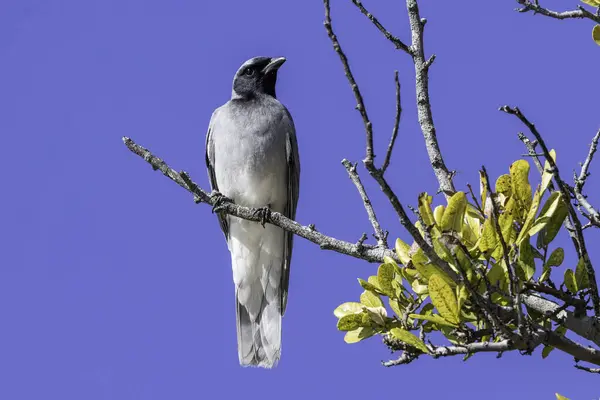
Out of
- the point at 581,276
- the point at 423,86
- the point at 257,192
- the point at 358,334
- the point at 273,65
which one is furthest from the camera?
the point at 273,65

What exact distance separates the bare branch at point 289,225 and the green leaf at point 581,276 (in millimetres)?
740

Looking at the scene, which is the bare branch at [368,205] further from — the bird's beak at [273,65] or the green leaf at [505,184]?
the bird's beak at [273,65]

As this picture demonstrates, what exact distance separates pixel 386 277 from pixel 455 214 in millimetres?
545

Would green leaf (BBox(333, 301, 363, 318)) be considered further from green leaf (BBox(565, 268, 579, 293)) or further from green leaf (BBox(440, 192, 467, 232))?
green leaf (BBox(565, 268, 579, 293))

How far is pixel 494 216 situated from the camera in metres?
2.95

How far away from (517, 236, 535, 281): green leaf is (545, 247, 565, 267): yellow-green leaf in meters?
0.11

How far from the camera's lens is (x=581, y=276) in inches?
129

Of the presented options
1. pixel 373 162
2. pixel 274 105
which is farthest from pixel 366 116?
pixel 274 105

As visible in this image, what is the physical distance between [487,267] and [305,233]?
46.1 inches

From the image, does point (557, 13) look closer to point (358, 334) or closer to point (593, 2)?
point (593, 2)

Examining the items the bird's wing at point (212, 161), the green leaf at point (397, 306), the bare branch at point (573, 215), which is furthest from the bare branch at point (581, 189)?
the bird's wing at point (212, 161)

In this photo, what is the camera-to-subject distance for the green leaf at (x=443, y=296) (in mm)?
2973

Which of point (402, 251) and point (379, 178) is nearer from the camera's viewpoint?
point (379, 178)

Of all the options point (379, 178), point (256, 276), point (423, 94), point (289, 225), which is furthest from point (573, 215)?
point (256, 276)
